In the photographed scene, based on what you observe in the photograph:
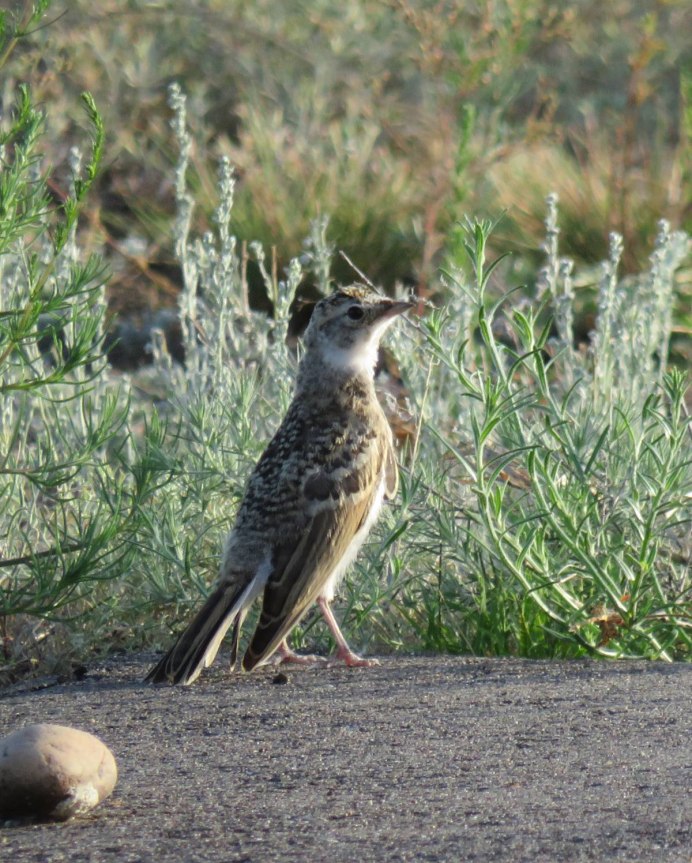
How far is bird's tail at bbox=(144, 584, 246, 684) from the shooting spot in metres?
5.14

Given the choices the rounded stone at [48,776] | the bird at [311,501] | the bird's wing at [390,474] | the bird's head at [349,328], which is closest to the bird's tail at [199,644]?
the bird at [311,501]

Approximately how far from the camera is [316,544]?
18.2ft

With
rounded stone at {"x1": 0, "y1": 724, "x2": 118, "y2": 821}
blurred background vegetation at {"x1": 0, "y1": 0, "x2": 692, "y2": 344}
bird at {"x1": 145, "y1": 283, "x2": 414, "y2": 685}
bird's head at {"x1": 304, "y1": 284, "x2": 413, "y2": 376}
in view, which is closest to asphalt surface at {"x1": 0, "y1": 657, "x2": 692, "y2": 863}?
rounded stone at {"x1": 0, "y1": 724, "x2": 118, "y2": 821}

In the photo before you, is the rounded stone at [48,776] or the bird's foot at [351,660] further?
the bird's foot at [351,660]

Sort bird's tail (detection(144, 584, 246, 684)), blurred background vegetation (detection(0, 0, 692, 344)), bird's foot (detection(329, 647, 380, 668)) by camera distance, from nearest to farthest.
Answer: bird's tail (detection(144, 584, 246, 684))
bird's foot (detection(329, 647, 380, 668))
blurred background vegetation (detection(0, 0, 692, 344))

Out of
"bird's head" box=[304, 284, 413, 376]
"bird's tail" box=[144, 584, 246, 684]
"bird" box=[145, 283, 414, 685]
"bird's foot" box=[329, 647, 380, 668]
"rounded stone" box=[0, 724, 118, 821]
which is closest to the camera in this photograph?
"rounded stone" box=[0, 724, 118, 821]

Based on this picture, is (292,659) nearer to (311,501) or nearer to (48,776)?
(311,501)

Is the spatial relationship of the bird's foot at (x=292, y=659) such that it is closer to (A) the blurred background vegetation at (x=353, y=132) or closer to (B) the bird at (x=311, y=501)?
(B) the bird at (x=311, y=501)

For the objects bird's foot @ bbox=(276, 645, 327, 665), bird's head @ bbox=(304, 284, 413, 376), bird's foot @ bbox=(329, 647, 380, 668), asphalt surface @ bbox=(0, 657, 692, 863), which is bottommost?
bird's foot @ bbox=(276, 645, 327, 665)

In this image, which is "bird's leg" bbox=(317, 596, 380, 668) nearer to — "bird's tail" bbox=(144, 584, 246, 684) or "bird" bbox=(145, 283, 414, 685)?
"bird" bbox=(145, 283, 414, 685)

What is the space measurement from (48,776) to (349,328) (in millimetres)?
2847

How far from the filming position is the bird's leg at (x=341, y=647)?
5.50 metres

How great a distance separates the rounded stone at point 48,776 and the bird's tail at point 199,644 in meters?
1.34

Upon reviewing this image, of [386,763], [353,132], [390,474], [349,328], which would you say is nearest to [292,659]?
[390,474]
